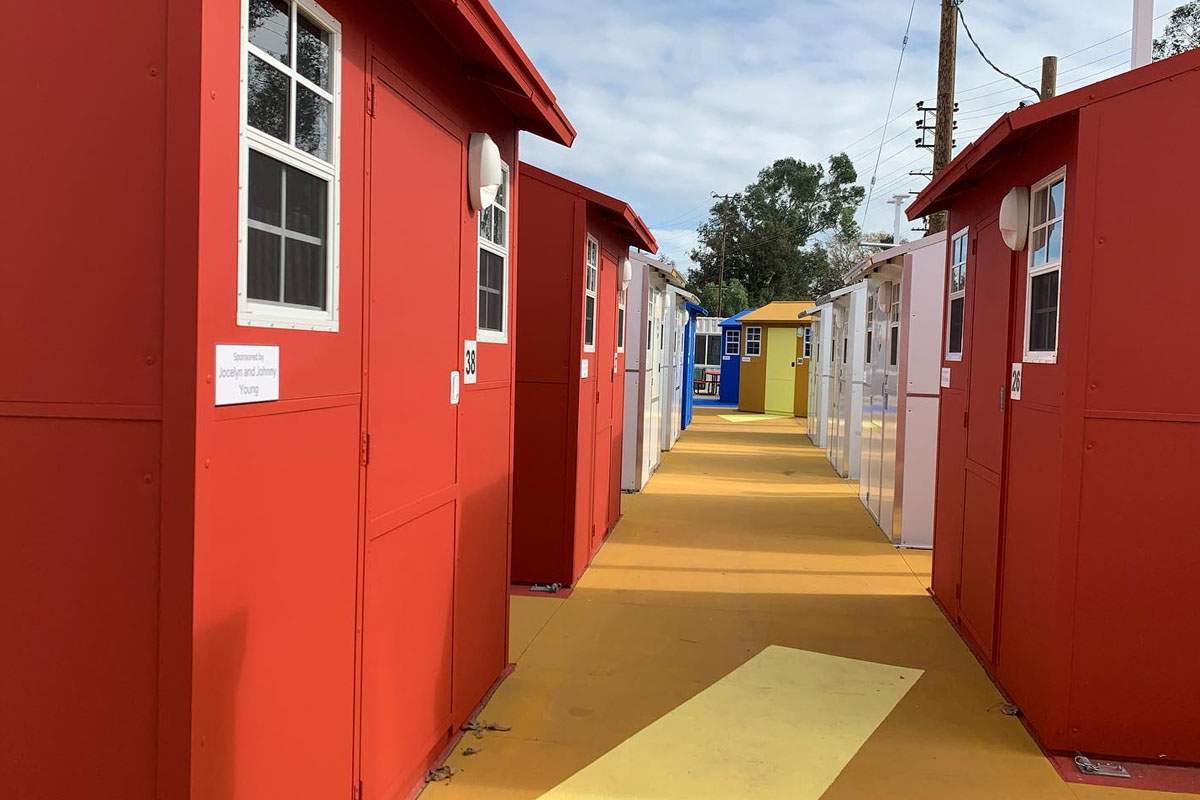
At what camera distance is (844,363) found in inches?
543

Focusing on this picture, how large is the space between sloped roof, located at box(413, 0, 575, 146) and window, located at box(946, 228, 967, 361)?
9.18ft

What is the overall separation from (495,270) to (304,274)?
220 centimetres

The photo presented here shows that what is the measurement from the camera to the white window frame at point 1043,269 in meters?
4.15

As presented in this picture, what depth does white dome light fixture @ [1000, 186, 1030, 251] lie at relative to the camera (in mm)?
Answer: 4684

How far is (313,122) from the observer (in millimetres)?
2588

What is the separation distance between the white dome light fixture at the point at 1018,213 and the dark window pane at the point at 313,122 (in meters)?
3.44

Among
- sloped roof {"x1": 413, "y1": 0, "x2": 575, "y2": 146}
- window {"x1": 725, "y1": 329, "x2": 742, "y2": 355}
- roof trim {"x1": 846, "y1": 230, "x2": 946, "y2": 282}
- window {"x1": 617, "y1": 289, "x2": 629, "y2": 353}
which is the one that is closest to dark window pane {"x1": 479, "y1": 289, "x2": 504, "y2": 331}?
sloped roof {"x1": 413, "y1": 0, "x2": 575, "y2": 146}

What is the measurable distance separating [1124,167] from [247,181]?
11.4ft

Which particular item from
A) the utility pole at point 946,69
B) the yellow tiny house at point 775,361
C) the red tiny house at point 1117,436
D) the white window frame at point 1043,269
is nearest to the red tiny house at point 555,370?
the white window frame at point 1043,269

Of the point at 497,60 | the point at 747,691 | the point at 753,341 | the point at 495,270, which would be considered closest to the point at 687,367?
the point at 753,341

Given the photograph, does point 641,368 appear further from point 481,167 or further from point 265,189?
point 265,189

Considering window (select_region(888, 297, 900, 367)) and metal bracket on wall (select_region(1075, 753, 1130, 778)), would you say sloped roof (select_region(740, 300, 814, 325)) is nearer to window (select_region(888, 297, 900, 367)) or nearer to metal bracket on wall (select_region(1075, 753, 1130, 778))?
window (select_region(888, 297, 900, 367))

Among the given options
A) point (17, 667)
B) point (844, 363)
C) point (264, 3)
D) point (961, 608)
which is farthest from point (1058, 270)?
point (844, 363)

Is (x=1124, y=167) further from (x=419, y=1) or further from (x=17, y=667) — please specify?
(x=17, y=667)
